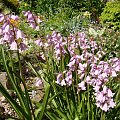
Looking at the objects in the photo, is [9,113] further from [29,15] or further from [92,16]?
Result: [92,16]

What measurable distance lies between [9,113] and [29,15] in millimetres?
1520

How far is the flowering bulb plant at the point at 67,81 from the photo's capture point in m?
2.55

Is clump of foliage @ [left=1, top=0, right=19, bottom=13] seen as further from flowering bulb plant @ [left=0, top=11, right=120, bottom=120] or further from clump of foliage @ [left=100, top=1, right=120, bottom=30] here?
flowering bulb plant @ [left=0, top=11, right=120, bottom=120]

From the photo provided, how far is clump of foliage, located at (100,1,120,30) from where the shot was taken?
7.58 metres

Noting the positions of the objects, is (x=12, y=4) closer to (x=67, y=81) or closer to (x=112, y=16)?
(x=112, y=16)

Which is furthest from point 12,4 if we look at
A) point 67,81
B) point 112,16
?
point 67,81

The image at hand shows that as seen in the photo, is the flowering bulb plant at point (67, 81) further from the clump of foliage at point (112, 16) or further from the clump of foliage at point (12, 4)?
the clump of foliage at point (12, 4)

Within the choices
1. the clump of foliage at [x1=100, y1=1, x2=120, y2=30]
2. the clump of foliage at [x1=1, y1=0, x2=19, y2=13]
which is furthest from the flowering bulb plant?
the clump of foliage at [x1=1, y1=0, x2=19, y2=13]

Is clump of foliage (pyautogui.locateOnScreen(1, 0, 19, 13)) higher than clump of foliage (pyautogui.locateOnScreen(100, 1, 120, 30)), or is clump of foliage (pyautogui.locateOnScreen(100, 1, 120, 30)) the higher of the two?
clump of foliage (pyautogui.locateOnScreen(100, 1, 120, 30))

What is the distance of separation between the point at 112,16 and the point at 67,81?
15.9 feet

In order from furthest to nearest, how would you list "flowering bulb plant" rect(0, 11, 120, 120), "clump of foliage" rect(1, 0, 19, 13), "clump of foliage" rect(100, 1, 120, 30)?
"clump of foliage" rect(1, 0, 19, 13), "clump of foliage" rect(100, 1, 120, 30), "flowering bulb plant" rect(0, 11, 120, 120)

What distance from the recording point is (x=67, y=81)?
2984mm

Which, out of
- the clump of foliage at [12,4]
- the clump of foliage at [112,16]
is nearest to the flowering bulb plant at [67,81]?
the clump of foliage at [112,16]

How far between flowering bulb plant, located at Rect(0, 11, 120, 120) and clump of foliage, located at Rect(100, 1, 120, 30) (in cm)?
386
